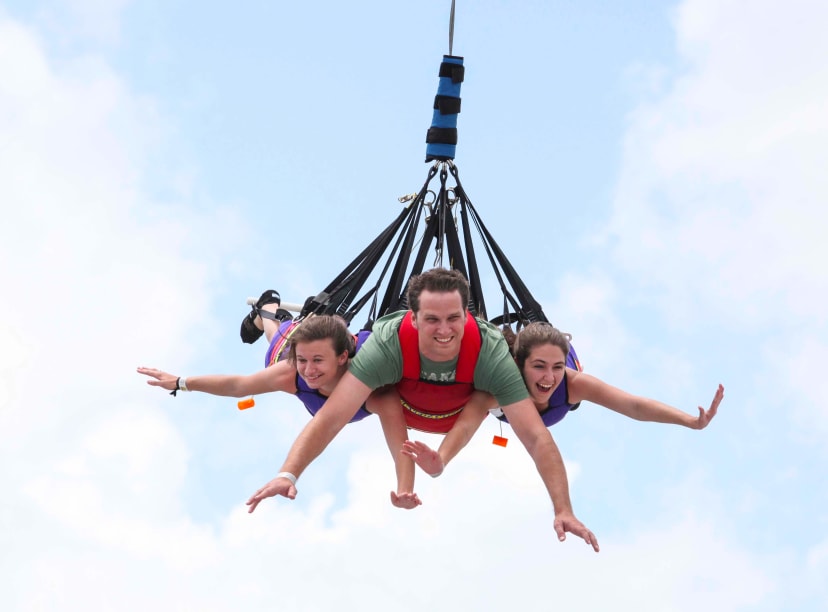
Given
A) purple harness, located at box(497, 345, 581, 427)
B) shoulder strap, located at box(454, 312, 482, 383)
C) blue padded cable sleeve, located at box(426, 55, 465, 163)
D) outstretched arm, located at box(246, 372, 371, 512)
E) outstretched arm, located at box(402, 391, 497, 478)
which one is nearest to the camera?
outstretched arm, located at box(402, 391, 497, 478)

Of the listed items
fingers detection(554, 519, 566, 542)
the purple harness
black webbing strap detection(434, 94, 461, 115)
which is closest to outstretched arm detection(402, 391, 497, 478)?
the purple harness

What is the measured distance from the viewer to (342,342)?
20.1 ft

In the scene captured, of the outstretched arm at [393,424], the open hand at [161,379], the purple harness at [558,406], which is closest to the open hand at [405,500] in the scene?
the outstretched arm at [393,424]

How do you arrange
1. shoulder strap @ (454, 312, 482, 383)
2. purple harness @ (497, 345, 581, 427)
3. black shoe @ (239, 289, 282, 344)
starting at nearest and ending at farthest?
shoulder strap @ (454, 312, 482, 383) → purple harness @ (497, 345, 581, 427) → black shoe @ (239, 289, 282, 344)

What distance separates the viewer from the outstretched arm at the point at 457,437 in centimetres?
561

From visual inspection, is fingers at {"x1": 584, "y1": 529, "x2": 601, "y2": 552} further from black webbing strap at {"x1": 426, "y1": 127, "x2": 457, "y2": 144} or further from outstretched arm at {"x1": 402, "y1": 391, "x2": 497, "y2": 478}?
black webbing strap at {"x1": 426, "y1": 127, "x2": 457, "y2": 144}

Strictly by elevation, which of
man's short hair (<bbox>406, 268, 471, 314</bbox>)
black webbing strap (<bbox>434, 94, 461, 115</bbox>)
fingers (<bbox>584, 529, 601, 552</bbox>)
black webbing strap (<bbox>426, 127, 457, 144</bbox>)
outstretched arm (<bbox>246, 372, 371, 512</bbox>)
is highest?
black webbing strap (<bbox>434, 94, 461, 115</bbox>)

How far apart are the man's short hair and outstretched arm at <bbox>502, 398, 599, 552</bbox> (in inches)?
23.8

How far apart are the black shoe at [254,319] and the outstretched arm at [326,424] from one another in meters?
1.61

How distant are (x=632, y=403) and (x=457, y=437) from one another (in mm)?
910

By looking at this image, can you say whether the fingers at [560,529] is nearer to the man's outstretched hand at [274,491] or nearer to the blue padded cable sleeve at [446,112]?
the man's outstretched hand at [274,491]

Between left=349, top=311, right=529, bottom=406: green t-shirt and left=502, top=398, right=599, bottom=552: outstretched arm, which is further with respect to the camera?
left=349, top=311, right=529, bottom=406: green t-shirt

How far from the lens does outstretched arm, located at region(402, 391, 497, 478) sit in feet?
18.4

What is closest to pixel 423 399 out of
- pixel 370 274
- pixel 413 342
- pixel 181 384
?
pixel 413 342
